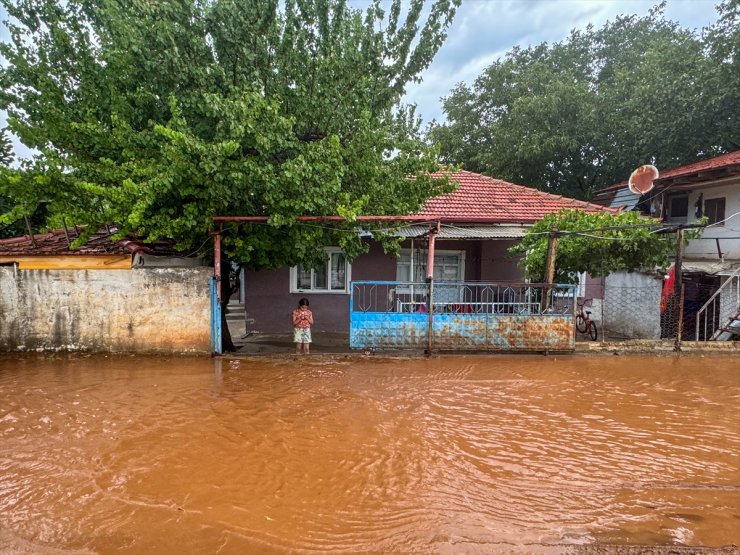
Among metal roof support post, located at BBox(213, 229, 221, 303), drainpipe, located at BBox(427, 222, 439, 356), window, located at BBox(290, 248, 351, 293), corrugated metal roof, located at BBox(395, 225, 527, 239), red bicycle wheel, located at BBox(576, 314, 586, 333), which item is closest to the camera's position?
metal roof support post, located at BBox(213, 229, 221, 303)

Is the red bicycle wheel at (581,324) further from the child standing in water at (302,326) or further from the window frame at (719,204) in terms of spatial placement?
the child standing in water at (302,326)

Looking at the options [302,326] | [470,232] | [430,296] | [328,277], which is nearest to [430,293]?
[430,296]

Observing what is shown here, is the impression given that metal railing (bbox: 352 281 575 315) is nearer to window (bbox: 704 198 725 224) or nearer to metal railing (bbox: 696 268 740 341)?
metal railing (bbox: 696 268 740 341)

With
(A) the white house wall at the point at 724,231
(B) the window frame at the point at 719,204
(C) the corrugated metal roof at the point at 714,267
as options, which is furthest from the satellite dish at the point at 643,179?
(C) the corrugated metal roof at the point at 714,267

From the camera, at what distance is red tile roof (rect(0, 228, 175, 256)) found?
29.7 ft

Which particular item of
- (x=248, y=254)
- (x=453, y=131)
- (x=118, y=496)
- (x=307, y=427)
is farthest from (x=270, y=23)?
(x=453, y=131)

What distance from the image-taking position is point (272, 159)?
8.42 m

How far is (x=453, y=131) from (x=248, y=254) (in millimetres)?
16502

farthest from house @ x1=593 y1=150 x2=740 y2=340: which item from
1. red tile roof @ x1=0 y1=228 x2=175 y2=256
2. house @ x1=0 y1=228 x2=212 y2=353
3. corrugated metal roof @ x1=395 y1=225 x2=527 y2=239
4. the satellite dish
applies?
red tile roof @ x1=0 y1=228 x2=175 y2=256

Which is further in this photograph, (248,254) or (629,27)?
(629,27)

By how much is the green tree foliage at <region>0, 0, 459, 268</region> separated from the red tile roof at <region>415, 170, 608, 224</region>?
13.3 feet

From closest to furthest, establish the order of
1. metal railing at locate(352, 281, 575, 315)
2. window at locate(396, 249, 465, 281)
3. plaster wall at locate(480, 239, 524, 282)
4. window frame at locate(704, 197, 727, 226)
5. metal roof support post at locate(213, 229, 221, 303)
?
metal roof support post at locate(213, 229, 221, 303) < metal railing at locate(352, 281, 575, 315) < window at locate(396, 249, 465, 281) < plaster wall at locate(480, 239, 524, 282) < window frame at locate(704, 197, 727, 226)

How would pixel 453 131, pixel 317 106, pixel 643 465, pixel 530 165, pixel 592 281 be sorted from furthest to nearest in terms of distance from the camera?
1. pixel 453 131
2. pixel 530 165
3. pixel 592 281
4. pixel 317 106
5. pixel 643 465

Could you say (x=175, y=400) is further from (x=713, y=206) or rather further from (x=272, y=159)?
(x=713, y=206)
